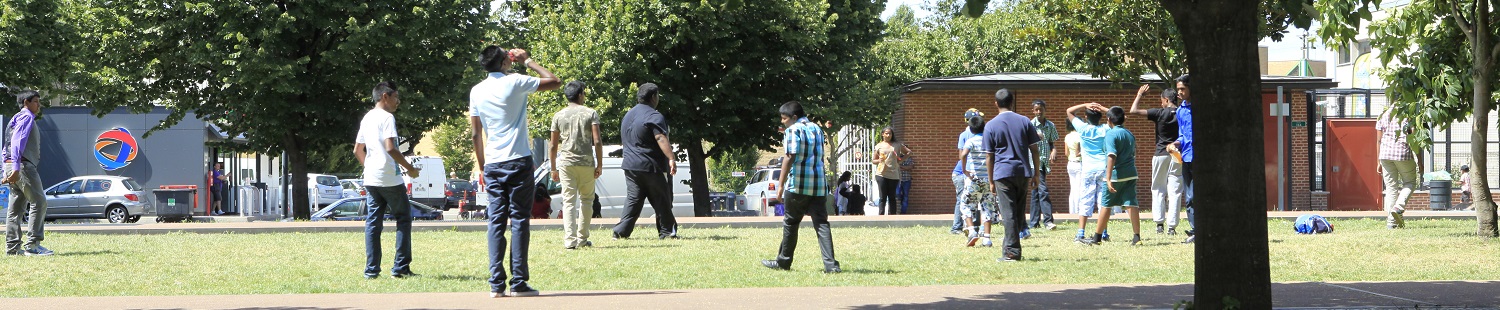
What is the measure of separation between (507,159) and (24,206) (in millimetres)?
Result: 5428

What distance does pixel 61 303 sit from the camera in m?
7.45

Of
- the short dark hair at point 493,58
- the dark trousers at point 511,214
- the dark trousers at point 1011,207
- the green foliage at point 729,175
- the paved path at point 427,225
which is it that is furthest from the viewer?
the green foliage at point 729,175

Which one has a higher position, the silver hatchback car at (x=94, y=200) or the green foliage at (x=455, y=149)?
the green foliage at (x=455, y=149)

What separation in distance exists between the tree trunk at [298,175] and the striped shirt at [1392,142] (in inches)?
717

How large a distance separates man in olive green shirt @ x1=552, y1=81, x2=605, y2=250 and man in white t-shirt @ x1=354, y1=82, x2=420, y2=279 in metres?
2.37

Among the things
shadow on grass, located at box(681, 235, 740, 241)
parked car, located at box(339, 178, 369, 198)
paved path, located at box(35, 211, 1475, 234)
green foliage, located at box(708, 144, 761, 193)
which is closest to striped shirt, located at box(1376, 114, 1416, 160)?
paved path, located at box(35, 211, 1475, 234)

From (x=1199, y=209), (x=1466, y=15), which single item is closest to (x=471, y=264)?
(x=1199, y=209)

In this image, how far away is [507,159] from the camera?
7.82 m

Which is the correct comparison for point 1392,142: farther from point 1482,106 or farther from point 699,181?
point 699,181

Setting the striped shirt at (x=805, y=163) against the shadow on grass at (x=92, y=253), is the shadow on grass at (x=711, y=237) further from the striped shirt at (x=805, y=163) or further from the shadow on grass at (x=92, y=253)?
the shadow on grass at (x=92, y=253)

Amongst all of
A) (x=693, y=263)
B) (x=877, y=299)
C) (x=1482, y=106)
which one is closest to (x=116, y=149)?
(x=693, y=263)

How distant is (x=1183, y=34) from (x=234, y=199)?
37611 millimetres

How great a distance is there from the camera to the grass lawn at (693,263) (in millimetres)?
8625

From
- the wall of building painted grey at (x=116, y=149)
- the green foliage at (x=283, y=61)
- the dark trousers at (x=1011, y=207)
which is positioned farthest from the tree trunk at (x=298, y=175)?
the dark trousers at (x=1011, y=207)
